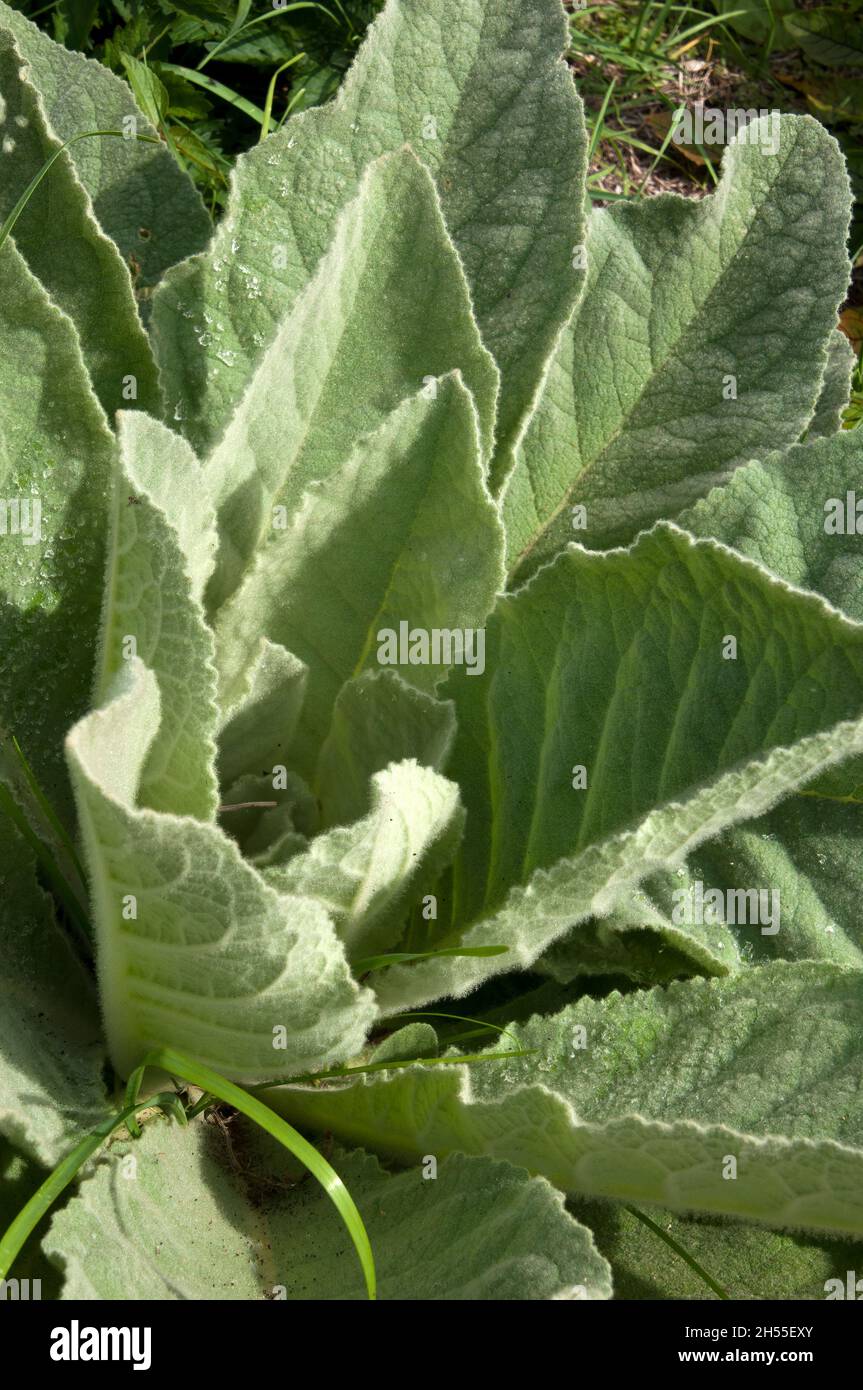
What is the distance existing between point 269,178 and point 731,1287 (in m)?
1.04

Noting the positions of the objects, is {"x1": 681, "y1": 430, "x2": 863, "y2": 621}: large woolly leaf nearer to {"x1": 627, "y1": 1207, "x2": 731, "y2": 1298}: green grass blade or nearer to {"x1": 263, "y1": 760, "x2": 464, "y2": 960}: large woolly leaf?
{"x1": 263, "y1": 760, "x2": 464, "y2": 960}: large woolly leaf

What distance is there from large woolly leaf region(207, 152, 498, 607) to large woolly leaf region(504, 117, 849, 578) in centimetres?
26

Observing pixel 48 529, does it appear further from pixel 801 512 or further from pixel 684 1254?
pixel 684 1254

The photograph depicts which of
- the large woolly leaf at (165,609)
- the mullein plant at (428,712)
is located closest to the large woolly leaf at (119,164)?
the mullein plant at (428,712)

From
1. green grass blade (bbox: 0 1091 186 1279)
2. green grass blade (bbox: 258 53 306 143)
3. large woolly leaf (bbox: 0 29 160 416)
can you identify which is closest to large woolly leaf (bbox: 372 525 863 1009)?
green grass blade (bbox: 0 1091 186 1279)

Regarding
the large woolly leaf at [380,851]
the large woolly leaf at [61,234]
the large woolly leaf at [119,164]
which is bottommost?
the large woolly leaf at [380,851]

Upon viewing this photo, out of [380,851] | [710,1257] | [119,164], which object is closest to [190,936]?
[380,851]

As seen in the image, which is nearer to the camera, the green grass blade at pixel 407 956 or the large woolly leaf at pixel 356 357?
the green grass blade at pixel 407 956

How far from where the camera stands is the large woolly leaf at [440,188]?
4.41ft

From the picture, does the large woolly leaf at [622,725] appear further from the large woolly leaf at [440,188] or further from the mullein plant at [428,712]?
the large woolly leaf at [440,188]

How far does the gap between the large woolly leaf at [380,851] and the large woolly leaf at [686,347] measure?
47cm

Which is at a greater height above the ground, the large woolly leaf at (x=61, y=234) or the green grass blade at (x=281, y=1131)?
the large woolly leaf at (x=61, y=234)

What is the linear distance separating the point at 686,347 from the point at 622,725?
522 mm
